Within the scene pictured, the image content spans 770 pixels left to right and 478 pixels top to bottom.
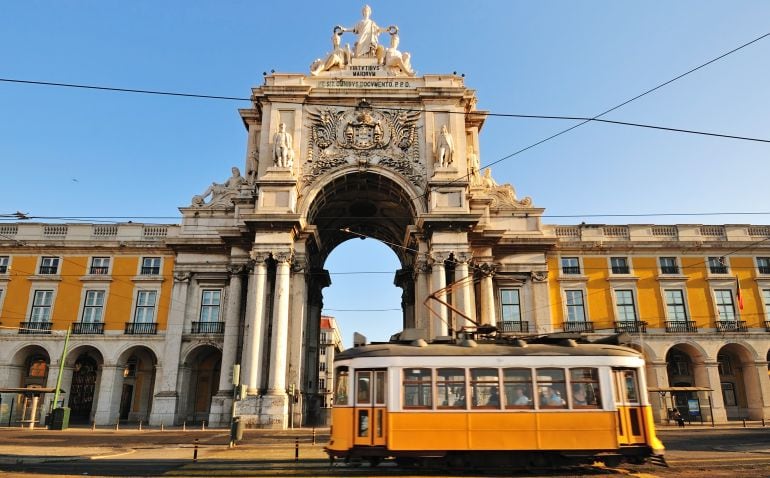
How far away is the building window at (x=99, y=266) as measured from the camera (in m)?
39.6

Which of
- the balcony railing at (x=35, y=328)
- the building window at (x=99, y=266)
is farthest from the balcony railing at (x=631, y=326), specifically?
the balcony railing at (x=35, y=328)

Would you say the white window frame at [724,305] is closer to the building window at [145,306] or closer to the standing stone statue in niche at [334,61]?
the standing stone statue in niche at [334,61]

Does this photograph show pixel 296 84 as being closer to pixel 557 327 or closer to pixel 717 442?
pixel 557 327

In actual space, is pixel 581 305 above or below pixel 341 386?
above

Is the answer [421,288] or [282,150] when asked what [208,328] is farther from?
[421,288]

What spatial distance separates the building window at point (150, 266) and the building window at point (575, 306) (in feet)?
97.4

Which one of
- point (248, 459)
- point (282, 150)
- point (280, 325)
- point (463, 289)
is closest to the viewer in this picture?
point (248, 459)

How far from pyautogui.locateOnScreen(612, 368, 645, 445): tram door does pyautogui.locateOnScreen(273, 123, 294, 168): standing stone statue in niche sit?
25.5m

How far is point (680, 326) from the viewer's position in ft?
126

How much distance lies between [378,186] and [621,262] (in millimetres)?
18757

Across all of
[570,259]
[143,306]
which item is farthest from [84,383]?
[570,259]

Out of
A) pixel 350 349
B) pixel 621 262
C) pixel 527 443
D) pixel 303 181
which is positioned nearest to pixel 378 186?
pixel 303 181

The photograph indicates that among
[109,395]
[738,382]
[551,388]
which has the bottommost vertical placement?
[551,388]

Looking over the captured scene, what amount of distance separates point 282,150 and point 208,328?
1350cm
